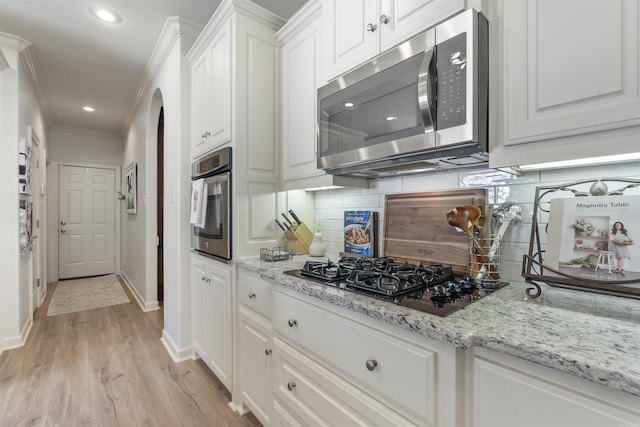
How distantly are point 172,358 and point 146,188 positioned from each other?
2.01 metres

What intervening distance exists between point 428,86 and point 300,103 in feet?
3.07

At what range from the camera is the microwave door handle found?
1.04 meters

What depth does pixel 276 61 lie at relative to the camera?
2.00 meters

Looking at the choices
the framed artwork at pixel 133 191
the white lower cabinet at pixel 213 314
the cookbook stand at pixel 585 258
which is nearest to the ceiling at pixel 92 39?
the framed artwork at pixel 133 191

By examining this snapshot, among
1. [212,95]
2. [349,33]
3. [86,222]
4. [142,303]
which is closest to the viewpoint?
[349,33]

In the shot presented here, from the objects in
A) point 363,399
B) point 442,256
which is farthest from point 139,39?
point 363,399

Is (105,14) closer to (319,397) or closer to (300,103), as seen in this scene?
(300,103)

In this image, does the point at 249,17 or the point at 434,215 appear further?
the point at 249,17

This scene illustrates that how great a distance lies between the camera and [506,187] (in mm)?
1234

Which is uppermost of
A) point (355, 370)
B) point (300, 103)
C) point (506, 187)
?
point (300, 103)

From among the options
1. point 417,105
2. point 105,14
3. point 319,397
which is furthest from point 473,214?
point 105,14

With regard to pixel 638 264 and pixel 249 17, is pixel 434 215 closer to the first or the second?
pixel 638 264

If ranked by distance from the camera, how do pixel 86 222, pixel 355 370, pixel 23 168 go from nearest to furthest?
1. pixel 355 370
2. pixel 23 168
3. pixel 86 222

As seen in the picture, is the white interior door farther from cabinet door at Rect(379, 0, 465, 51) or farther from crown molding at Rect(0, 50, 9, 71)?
cabinet door at Rect(379, 0, 465, 51)
